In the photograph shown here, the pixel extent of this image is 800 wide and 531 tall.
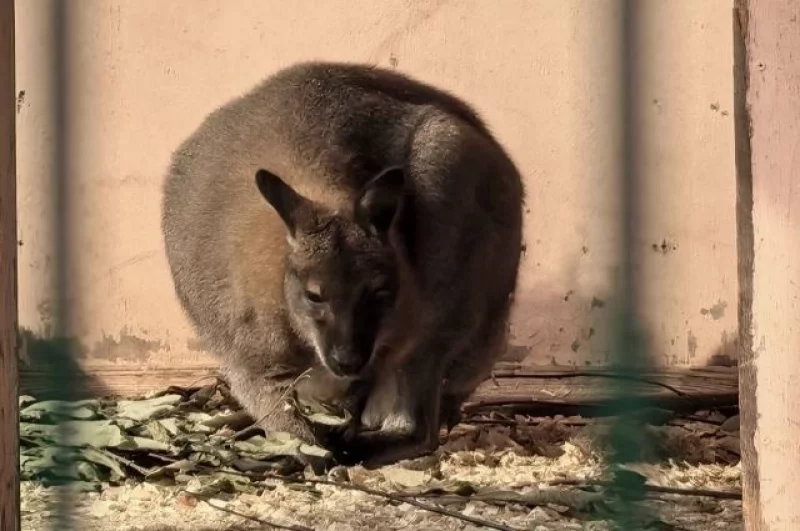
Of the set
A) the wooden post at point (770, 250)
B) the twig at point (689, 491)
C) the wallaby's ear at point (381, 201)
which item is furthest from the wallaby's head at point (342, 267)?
the wooden post at point (770, 250)

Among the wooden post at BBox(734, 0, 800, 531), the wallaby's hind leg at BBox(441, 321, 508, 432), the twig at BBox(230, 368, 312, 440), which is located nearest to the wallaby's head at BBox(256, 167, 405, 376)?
the twig at BBox(230, 368, 312, 440)

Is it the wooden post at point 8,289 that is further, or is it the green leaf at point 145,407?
the green leaf at point 145,407

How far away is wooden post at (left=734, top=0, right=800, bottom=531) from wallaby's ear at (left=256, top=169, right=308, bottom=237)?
4.92ft

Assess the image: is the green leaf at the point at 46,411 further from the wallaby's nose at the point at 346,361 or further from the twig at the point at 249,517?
the wallaby's nose at the point at 346,361

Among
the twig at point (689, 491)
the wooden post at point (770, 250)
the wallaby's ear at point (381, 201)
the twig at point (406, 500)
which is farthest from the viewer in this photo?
the wallaby's ear at point (381, 201)

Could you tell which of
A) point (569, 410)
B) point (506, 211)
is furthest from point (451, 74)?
point (569, 410)

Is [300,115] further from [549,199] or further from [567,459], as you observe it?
[567,459]

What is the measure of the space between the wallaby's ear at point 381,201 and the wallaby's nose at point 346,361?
1.10 ft

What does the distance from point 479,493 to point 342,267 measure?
0.69 meters

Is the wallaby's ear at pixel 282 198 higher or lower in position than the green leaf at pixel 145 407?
higher

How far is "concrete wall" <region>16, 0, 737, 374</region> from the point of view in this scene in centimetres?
412

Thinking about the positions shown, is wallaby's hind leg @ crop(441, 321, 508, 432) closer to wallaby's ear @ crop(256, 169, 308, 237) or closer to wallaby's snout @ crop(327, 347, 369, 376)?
wallaby's snout @ crop(327, 347, 369, 376)

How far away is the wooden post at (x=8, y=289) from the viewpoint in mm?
2498

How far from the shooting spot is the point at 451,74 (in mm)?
4238
